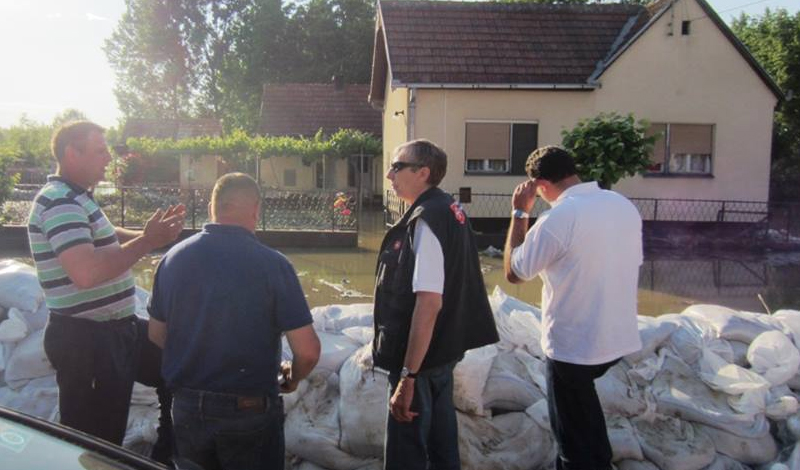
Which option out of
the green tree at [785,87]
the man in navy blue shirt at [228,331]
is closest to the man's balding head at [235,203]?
the man in navy blue shirt at [228,331]

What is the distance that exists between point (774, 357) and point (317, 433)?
2.49 metres

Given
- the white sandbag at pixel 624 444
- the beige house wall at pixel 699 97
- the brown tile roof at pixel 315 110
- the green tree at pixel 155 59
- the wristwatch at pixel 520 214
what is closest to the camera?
the wristwatch at pixel 520 214

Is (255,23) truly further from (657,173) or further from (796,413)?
(796,413)

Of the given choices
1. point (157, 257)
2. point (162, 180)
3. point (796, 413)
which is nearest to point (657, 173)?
point (157, 257)

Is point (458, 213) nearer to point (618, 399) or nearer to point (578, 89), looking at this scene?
point (618, 399)

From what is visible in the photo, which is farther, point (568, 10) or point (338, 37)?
point (338, 37)

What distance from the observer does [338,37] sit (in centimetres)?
3694

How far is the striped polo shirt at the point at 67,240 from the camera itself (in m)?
2.49

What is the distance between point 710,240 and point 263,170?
14.9 metres

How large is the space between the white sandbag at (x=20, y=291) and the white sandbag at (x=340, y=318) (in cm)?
156

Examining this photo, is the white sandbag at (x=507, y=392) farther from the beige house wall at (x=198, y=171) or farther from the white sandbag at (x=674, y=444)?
the beige house wall at (x=198, y=171)

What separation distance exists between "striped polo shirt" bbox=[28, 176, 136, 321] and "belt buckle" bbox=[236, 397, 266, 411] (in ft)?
2.41

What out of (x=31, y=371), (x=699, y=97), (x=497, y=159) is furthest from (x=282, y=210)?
(x=31, y=371)

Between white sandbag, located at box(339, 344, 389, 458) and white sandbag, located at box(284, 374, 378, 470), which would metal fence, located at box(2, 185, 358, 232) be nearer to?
white sandbag, located at box(284, 374, 378, 470)
